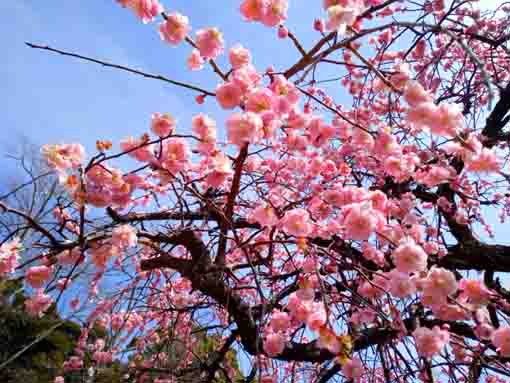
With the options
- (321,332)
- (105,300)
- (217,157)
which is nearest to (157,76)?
(217,157)

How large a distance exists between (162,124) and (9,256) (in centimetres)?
112

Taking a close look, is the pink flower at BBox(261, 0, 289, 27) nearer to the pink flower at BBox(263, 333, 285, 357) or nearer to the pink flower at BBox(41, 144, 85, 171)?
the pink flower at BBox(41, 144, 85, 171)

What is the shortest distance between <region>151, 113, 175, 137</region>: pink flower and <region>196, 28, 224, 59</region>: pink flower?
336mm

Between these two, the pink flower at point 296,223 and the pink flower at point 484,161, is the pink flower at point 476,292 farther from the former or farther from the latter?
the pink flower at point 296,223

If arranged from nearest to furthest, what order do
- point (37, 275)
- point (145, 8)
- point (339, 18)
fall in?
point (339, 18)
point (145, 8)
point (37, 275)

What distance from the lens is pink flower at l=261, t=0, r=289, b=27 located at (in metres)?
1.84

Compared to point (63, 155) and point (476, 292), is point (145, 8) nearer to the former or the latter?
point (63, 155)

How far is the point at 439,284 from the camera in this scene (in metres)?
1.55

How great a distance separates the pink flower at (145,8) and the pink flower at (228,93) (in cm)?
48

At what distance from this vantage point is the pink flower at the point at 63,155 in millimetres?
1667

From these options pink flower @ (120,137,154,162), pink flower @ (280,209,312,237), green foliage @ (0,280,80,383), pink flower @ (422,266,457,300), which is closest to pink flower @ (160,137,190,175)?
pink flower @ (120,137,154,162)

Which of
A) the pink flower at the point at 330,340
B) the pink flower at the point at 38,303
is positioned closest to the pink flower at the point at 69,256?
the pink flower at the point at 38,303

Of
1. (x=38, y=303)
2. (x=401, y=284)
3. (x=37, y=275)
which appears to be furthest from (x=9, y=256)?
(x=401, y=284)

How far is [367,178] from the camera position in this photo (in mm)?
3799
